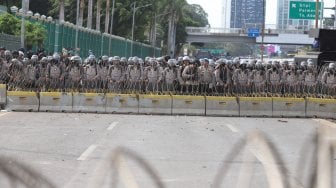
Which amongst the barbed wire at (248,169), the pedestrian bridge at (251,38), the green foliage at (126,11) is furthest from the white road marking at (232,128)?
the pedestrian bridge at (251,38)

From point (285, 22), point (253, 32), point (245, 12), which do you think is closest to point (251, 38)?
point (253, 32)

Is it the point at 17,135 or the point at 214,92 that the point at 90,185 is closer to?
the point at 17,135

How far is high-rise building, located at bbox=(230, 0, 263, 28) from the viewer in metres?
134

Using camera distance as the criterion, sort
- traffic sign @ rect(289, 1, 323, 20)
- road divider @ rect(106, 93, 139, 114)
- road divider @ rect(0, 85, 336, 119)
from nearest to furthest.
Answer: road divider @ rect(0, 85, 336, 119) → road divider @ rect(106, 93, 139, 114) → traffic sign @ rect(289, 1, 323, 20)

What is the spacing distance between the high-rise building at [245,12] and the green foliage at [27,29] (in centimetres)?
9583

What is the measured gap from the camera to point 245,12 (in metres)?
142

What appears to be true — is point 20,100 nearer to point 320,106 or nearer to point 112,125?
point 112,125

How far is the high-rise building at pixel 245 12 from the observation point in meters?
134

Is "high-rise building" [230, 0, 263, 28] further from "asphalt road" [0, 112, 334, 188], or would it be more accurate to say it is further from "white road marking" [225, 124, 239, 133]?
"white road marking" [225, 124, 239, 133]

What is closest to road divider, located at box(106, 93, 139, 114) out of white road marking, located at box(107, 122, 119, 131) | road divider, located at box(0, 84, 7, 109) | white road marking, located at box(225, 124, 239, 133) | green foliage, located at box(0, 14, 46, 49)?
white road marking, located at box(107, 122, 119, 131)

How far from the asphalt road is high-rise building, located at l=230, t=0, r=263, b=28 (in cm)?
11607

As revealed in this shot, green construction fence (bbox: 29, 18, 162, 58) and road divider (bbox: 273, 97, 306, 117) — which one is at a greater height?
green construction fence (bbox: 29, 18, 162, 58)

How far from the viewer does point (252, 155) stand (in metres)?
11.5

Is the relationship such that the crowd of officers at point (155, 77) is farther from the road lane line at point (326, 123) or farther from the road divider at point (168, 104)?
the road lane line at point (326, 123)
